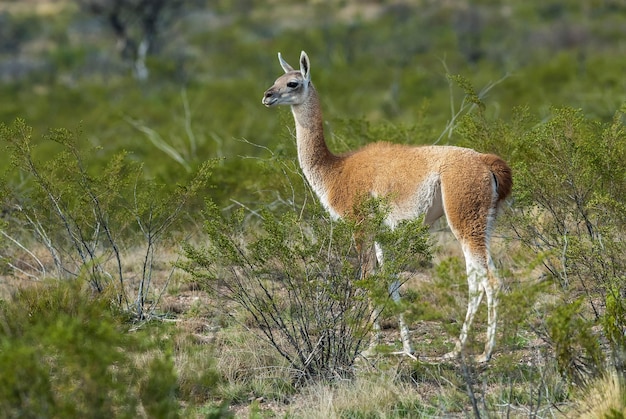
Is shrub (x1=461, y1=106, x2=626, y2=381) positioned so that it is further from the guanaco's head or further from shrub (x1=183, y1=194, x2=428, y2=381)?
the guanaco's head

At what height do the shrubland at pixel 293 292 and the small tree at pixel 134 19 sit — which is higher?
the small tree at pixel 134 19

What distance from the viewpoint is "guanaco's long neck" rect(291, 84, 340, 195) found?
8.01m

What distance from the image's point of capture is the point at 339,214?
7.72 metres

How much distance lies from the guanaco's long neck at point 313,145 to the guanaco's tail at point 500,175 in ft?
4.89

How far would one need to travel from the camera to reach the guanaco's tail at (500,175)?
7.05 meters

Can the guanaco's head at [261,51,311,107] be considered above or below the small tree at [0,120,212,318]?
above

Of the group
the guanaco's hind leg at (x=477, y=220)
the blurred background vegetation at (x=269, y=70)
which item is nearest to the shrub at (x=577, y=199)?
the guanaco's hind leg at (x=477, y=220)

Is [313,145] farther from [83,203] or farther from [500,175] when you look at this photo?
[83,203]

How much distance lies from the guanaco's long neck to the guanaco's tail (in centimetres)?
149

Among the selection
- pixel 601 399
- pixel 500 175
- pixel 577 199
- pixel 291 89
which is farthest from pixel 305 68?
pixel 601 399

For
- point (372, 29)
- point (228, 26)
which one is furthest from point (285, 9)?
point (372, 29)

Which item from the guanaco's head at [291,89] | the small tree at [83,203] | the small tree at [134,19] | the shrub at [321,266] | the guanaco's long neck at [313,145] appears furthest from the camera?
the small tree at [134,19]

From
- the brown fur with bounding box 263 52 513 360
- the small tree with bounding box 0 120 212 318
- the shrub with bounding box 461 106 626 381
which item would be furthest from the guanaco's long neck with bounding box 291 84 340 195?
the shrub with bounding box 461 106 626 381

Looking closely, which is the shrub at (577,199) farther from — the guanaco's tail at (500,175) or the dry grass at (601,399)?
the dry grass at (601,399)
